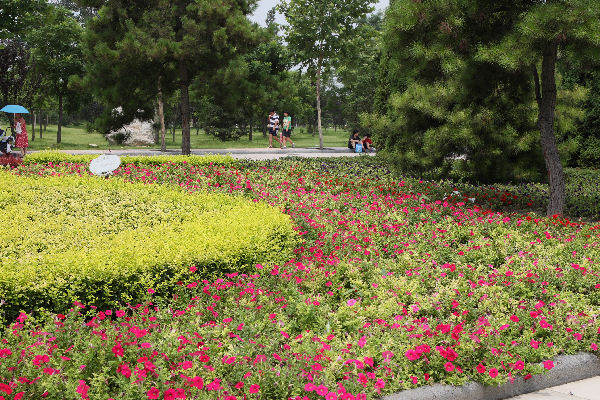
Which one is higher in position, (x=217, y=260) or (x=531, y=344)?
(x=217, y=260)

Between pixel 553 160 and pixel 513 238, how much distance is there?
8.28ft

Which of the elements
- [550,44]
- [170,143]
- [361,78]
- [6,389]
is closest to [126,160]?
[550,44]

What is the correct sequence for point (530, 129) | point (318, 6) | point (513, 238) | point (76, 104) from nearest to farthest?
point (513, 238), point (530, 129), point (318, 6), point (76, 104)

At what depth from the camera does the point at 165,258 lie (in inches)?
175

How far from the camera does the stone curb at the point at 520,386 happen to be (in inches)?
129

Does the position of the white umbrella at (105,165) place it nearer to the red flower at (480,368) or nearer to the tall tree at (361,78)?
the red flower at (480,368)

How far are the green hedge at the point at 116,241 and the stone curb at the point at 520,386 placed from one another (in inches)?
85.7

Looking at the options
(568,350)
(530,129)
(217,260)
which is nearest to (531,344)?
(568,350)

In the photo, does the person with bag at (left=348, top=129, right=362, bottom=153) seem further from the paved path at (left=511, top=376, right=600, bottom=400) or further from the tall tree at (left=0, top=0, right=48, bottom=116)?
the paved path at (left=511, top=376, right=600, bottom=400)

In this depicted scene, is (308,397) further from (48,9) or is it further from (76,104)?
(48,9)

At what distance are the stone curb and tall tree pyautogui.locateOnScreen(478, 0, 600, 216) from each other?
4.82 metres

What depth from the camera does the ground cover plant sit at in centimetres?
313

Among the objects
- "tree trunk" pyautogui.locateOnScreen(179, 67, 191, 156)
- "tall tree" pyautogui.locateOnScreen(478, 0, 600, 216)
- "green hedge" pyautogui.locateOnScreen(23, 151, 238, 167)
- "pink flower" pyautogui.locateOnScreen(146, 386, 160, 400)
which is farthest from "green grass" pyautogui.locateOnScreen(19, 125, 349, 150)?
"pink flower" pyautogui.locateOnScreen(146, 386, 160, 400)

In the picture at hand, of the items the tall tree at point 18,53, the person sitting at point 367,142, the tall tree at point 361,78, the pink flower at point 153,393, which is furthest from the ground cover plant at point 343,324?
the tall tree at point 18,53
